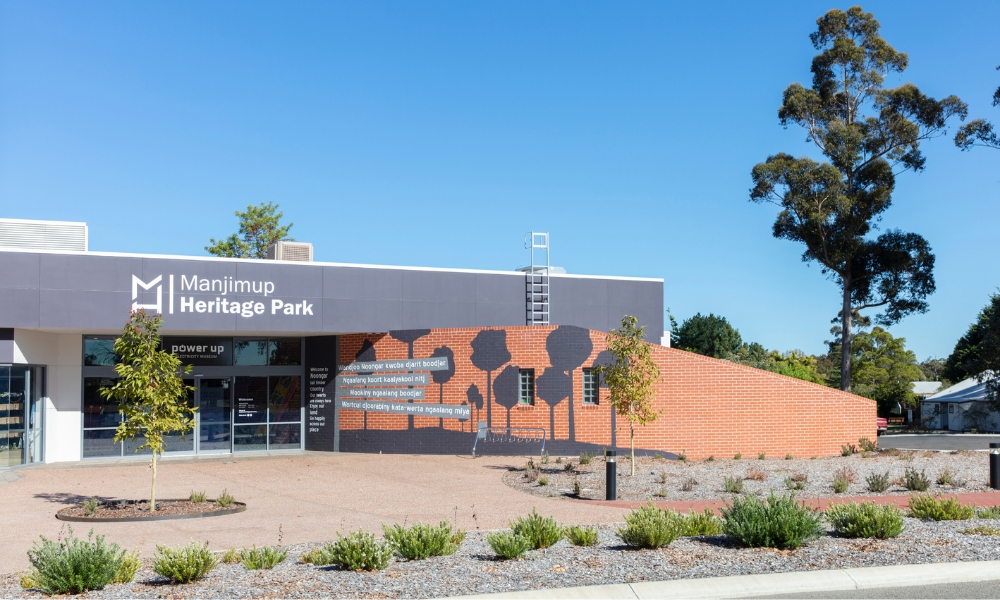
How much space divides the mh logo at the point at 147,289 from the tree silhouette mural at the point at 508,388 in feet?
30.9

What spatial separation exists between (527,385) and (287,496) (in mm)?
9479

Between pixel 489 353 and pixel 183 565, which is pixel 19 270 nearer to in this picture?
pixel 489 353

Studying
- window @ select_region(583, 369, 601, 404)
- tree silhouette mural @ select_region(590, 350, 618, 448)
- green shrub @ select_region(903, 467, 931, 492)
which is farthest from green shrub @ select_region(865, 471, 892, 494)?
window @ select_region(583, 369, 601, 404)

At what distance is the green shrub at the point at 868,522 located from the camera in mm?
11195

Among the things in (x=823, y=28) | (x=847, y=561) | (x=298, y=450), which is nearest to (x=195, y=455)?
(x=298, y=450)

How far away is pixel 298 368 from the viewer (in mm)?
28953

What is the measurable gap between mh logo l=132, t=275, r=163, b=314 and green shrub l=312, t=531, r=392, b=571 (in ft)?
53.7

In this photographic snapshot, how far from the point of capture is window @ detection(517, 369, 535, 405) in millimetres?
26283

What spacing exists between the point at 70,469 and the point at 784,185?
113 feet

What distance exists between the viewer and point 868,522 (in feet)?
36.9

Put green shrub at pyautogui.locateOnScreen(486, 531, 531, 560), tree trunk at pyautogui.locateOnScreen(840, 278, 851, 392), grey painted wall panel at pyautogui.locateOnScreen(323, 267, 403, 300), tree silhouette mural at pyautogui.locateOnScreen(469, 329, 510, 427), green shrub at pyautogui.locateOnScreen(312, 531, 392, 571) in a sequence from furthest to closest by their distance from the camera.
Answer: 1. tree trunk at pyautogui.locateOnScreen(840, 278, 851, 392)
2. grey painted wall panel at pyautogui.locateOnScreen(323, 267, 403, 300)
3. tree silhouette mural at pyautogui.locateOnScreen(469, 329, 510, 427)
4. green shrub at pyautogui.locateOnScreen(486, 531, 531, 560)
5. green shrub at pyautogui.locateOnScreen(312, 531, 392, 571)

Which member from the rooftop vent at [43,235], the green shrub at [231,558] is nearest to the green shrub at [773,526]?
the green shrub at [231,558]

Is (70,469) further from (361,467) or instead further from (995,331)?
(995,331)

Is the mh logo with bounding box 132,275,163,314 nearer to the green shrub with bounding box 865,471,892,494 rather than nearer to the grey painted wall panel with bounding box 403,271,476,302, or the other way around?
the grey painted wall panel with bounding box 403,271,476,302
